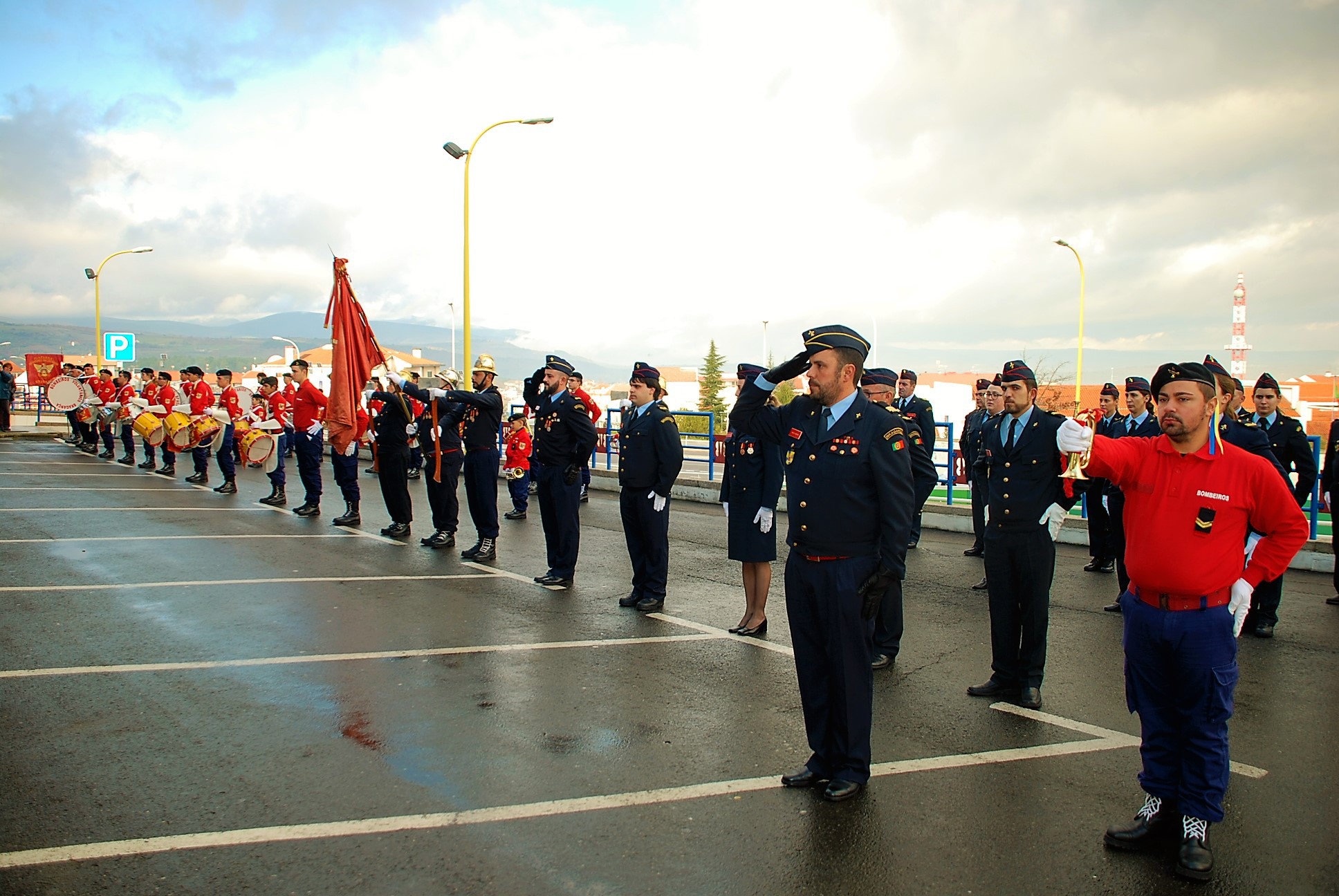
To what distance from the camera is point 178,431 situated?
17016mm

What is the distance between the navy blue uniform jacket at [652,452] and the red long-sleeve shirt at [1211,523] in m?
4.63

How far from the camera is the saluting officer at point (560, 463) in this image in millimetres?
8836

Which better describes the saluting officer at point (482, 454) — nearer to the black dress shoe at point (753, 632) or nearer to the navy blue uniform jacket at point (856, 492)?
the black dress shoe at point (753, 632)

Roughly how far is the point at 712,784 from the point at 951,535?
32.1ft

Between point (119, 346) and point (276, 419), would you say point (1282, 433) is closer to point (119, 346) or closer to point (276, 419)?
point (276, 419)

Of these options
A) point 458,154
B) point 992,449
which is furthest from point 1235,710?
point 458,154

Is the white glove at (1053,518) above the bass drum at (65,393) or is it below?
below

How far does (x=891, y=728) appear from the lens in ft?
16.7

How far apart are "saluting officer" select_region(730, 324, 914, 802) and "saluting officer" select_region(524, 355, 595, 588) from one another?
4604mm

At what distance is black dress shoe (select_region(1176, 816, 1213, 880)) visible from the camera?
3.53m

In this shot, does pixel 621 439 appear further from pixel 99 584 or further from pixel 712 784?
pixel 99 584

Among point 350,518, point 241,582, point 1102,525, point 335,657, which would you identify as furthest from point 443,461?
point 1102,525

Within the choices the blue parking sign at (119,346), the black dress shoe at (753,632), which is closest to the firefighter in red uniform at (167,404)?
the black dress shoe at (753,632)

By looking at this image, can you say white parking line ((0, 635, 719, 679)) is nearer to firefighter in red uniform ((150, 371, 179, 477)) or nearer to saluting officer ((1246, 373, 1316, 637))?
saluting officer ((1246, 373, 1316, 637))
